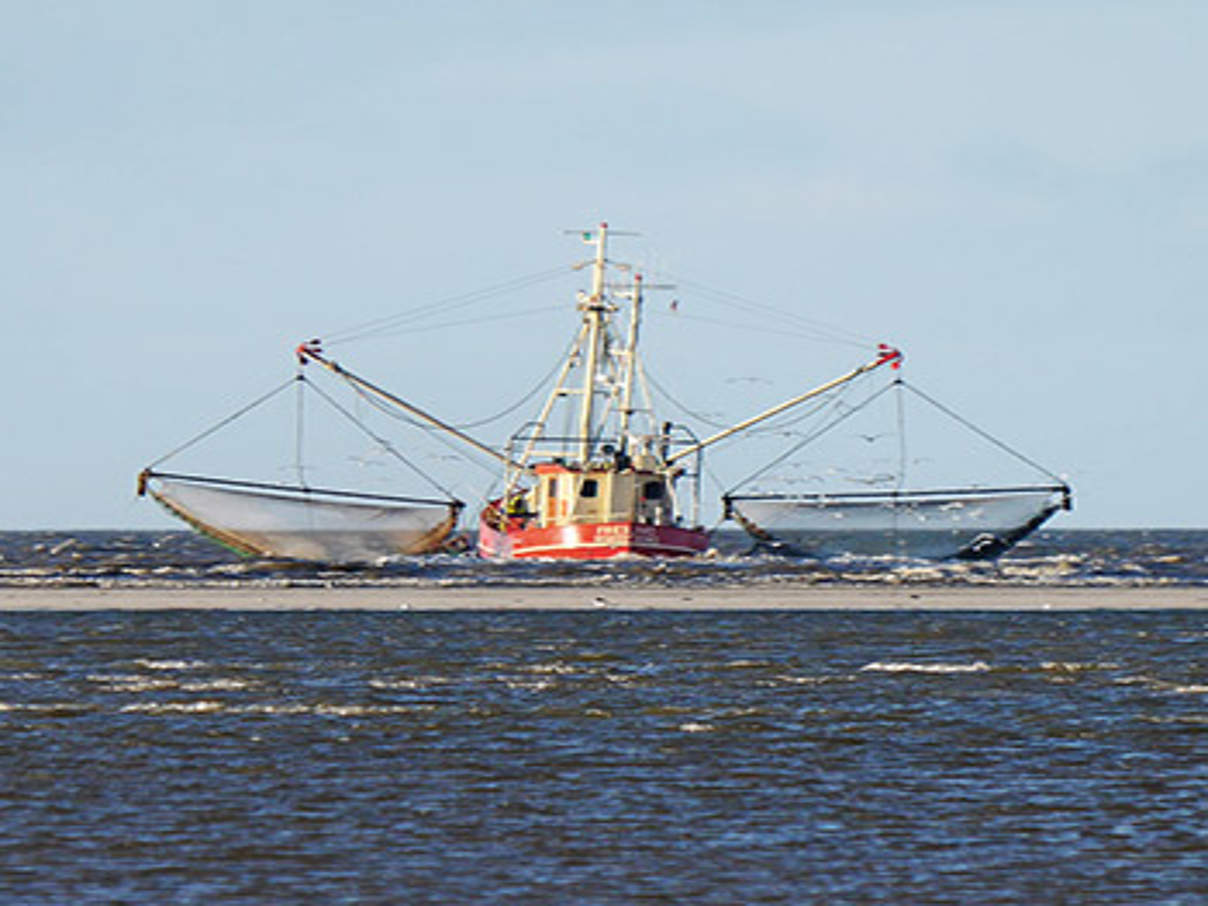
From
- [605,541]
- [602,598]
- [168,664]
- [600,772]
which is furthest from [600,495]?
[600,772]

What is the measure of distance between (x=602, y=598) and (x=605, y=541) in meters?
28.5

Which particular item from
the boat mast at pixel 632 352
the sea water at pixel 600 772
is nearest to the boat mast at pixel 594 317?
the boat mast at pixel 632 352

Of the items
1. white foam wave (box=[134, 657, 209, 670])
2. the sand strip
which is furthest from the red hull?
white foam wave (box=[134, 657, 209, 670])

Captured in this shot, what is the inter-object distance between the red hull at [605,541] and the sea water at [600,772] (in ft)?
153

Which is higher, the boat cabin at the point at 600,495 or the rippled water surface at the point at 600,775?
the boat cabin at the point at 600,495

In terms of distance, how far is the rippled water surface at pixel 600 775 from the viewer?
17922 millimetres

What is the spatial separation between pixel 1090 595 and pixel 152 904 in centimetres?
5425

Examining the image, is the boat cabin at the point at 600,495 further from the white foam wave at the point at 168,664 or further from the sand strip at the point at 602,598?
the white foam wave at the point at 168,664

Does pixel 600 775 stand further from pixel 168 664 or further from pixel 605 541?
pixel 605 541

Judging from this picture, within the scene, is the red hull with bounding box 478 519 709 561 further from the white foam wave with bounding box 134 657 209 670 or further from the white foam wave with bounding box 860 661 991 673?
the white foam wave with bounding box 134 657 209 670

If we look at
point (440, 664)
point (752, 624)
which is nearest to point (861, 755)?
point (440, 664)

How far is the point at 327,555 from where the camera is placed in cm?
10038

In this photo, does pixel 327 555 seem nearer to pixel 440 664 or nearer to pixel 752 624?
pixel 752 624

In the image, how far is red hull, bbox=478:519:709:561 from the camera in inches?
3565
